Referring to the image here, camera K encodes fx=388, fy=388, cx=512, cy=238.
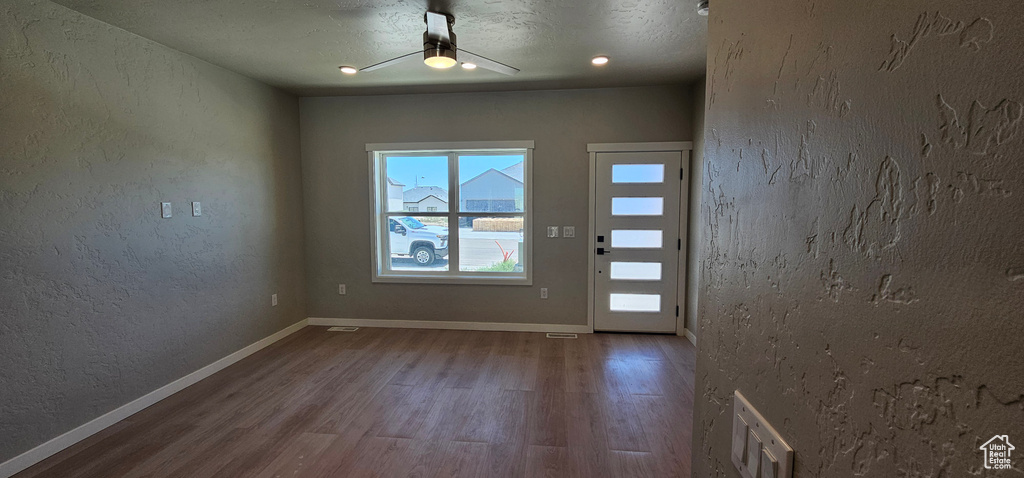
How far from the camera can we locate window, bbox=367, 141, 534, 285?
4.27 m

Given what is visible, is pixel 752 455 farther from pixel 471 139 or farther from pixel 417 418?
pixel 471 139

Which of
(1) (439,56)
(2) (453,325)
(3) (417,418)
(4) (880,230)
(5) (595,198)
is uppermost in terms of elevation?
(1) (439,56)

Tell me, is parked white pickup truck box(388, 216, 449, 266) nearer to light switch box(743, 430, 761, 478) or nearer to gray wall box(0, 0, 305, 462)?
gray wall box(0, 0, 305, 462)

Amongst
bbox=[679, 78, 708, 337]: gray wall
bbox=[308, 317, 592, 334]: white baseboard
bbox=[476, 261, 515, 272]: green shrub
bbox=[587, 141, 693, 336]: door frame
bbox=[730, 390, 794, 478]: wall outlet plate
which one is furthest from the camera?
bbox=[476, 261, 515, 272]: green shrub

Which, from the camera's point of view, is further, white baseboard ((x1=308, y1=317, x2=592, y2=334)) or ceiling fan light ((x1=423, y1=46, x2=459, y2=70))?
white baseboard ((x1=308, y1=317, x2=592, y2=334))

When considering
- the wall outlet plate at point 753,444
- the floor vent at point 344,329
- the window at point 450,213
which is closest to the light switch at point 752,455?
the wall outlet plate at point 753,444

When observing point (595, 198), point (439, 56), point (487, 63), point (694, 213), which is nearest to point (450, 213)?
point (595, 198)

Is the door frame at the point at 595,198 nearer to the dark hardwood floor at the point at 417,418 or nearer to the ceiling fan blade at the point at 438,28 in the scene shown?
the dark hardwood floor at the point at 417,418

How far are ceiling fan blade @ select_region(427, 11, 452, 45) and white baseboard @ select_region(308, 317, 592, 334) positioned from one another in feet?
9.58

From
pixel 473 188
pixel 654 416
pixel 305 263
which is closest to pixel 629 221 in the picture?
pixel 473 188

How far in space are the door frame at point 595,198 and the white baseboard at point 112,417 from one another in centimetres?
338

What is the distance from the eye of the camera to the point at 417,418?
2.57 m

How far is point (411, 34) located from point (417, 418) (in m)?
2.60

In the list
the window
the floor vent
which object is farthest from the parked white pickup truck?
the floor vent
